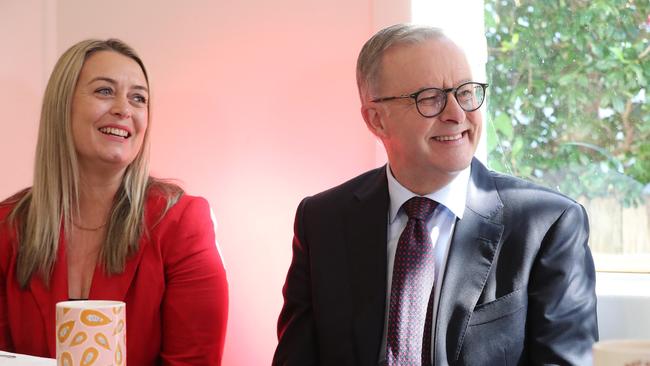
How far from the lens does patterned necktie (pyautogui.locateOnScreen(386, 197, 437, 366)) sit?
6.39 ft

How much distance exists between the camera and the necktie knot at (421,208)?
204 cm

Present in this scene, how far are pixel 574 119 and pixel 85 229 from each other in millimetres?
1573

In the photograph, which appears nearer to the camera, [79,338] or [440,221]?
[79,338]

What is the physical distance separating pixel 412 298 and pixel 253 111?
116 centimetres

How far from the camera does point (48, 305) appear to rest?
2502 millimetres

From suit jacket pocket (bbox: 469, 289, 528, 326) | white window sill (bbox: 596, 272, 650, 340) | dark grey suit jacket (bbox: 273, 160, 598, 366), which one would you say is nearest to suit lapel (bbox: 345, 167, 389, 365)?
dark grey suit jacket (bbox: 273, 160, 598, 366)

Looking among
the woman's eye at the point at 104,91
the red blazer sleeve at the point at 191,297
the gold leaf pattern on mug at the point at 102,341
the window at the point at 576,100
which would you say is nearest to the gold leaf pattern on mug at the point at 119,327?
the gold leaf pattern on mug at the point at 102,341

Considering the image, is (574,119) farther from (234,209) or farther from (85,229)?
(85,229)

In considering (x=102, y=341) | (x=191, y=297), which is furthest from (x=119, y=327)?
(x=191, y=297)

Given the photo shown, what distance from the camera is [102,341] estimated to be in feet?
4.56

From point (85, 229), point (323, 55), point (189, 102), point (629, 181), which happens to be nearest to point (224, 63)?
point (189, 102)

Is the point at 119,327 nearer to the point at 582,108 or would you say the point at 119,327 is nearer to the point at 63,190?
the point at 63,190

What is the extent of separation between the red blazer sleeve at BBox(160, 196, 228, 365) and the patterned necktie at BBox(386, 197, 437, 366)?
72 cm

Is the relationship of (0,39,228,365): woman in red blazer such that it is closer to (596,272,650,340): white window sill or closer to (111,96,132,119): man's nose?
(111,96,132,119): man's nose
